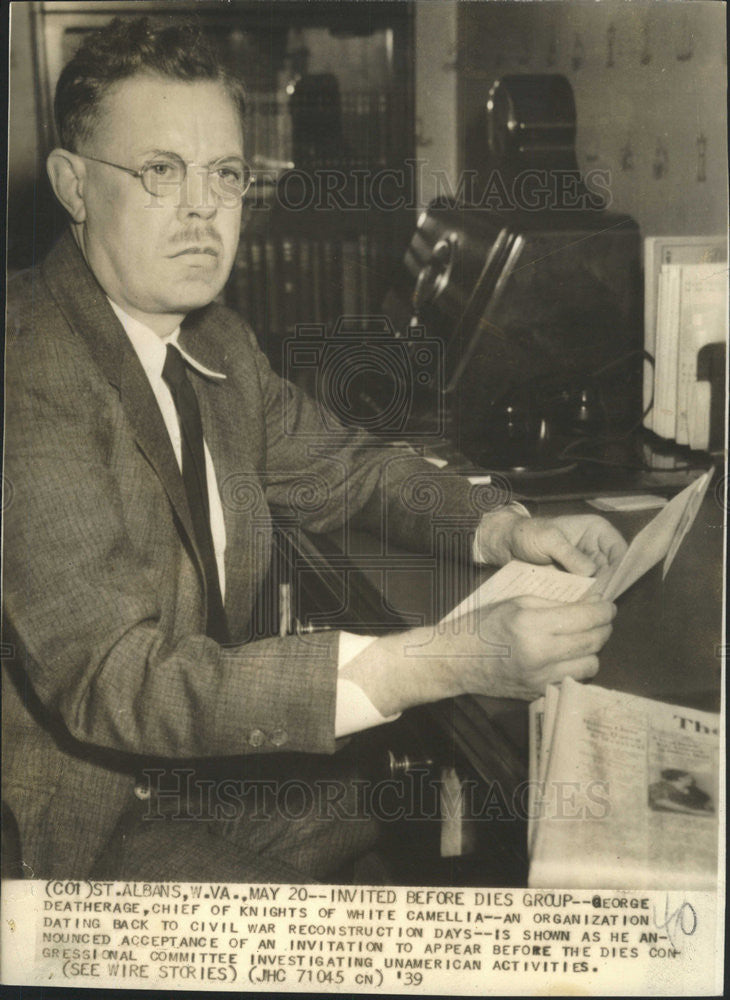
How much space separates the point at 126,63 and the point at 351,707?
1085 mm

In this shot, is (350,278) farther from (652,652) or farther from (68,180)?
(652,652)

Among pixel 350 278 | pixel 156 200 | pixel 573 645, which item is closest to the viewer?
pixel 573 645

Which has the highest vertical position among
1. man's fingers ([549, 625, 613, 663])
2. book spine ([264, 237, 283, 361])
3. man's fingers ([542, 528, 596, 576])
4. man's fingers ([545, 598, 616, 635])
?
book spine ([264, 237, 283, 361])

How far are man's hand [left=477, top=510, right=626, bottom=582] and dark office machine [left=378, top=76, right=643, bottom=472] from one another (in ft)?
0.37

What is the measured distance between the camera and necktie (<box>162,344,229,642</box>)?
167cm

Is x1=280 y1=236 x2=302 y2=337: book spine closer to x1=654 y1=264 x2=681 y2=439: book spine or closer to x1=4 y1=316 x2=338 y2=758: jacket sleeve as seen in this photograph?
x1=4 y1=316 x2=338 y2=758: jacket sleeve

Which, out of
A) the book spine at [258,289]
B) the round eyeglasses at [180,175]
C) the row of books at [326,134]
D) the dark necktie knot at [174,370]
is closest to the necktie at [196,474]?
the dark necktie knot at [174,370]

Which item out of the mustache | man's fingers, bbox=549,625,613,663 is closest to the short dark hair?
the mustache

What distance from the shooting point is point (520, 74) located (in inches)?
67.1

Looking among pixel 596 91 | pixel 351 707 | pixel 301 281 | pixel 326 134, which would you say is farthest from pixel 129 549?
pixel 596 91

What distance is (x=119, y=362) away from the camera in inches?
64.5

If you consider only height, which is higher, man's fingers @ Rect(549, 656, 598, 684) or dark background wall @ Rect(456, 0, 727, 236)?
dark background wall @ Rect(456, 0, 727, 236)

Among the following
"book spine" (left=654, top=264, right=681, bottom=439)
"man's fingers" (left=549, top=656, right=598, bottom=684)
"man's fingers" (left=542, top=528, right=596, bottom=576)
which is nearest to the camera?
"man's fingers" (left=549, top=656, right=598, bottom=684)

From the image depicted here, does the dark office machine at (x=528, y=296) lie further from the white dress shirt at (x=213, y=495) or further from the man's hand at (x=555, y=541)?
the white dress shirt at (x=213, y=495)
